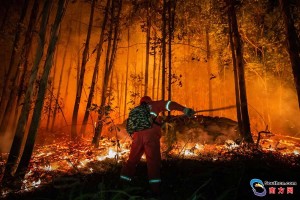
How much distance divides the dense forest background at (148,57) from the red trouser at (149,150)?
3333 millimetres

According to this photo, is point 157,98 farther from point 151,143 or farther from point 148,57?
point 151,143

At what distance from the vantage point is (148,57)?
14562 millimetres

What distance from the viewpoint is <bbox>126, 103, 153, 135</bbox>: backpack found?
5.15m

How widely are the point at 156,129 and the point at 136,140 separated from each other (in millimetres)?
510

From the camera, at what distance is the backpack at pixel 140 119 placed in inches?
203

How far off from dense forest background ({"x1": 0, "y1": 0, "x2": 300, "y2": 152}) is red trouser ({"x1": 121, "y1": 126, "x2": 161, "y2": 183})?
3333 millimetres

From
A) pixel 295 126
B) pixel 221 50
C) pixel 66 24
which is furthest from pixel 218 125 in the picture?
pixel 66 24

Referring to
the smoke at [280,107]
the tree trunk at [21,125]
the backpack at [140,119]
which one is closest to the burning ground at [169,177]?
the tree trunk at [21,125]

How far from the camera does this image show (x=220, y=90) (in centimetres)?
2308

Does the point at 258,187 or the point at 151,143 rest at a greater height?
the point at 151,143

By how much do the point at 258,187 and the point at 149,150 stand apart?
2162 mm

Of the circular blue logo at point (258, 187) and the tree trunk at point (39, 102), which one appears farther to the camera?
the tree trunk at point (39, 102)

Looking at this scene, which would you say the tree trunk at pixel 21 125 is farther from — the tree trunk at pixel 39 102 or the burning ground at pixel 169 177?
the burning ground at pixel 169 177

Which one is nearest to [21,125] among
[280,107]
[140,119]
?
[140,119]
